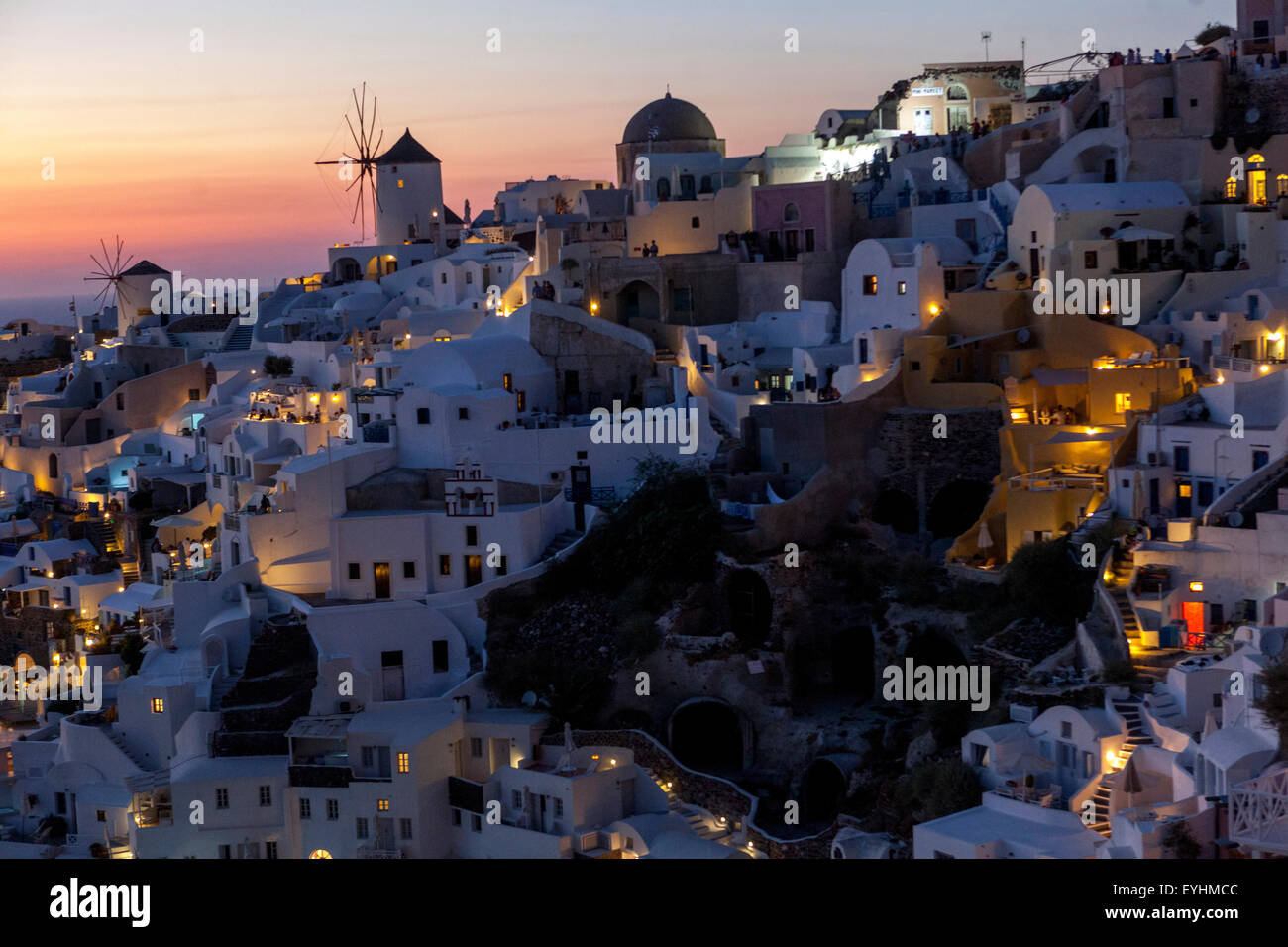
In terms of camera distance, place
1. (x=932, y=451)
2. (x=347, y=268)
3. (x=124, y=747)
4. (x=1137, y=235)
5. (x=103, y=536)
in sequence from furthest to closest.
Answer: (x=347, y=268) → (x=103, y=536) → (x=1137, y=235) → (x=124, y=747) → (x=932, y=451)

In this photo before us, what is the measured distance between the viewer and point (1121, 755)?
15008mm

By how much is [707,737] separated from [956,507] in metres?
4.53

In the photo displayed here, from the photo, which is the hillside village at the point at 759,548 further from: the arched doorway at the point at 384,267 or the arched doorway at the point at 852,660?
the arched doorway at the point at 384,267

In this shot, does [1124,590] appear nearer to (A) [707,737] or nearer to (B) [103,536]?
(A) [707,737]

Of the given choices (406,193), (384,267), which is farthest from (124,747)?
(406,193)

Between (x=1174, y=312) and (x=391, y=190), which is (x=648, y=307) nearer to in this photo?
(x=1174, y=312)

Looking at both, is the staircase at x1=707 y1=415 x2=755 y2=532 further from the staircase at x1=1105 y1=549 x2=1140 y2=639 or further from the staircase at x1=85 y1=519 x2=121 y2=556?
the staircase at x1=85 y1=519 x2=121 y2=556

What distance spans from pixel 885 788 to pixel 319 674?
311 inches

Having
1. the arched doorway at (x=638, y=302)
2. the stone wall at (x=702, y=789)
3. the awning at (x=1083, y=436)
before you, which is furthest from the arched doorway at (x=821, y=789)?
the arched doorway at (x=638, y=302)

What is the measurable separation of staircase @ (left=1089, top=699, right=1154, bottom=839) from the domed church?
21350mm

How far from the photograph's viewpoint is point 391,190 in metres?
39.8

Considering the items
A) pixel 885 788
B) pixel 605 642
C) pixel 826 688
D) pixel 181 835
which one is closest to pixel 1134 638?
pixel 885 788

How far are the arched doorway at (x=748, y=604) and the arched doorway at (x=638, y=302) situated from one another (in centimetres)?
823

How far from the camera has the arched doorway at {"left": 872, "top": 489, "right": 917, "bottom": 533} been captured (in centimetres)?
2281
